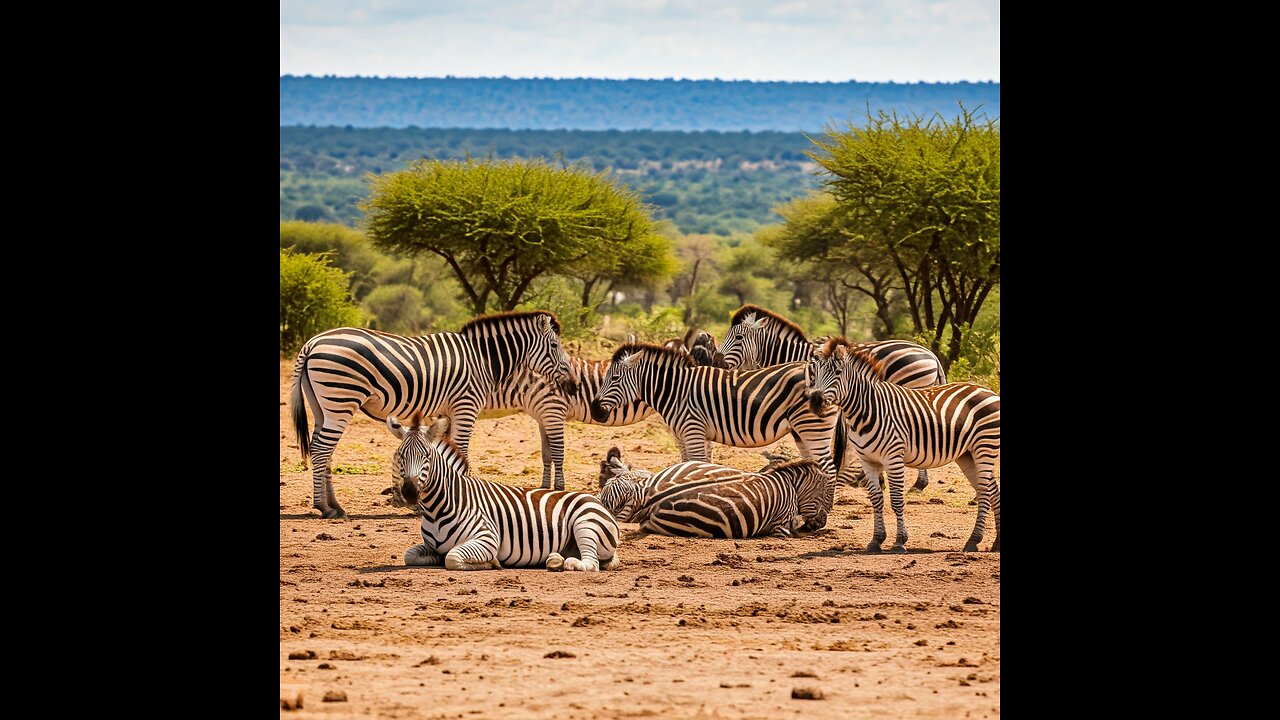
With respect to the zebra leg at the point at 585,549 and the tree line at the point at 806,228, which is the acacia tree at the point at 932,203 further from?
the zebra leg at the point at 585,549

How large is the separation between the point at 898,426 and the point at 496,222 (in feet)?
38.6

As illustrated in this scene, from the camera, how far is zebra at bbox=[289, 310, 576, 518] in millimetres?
9977

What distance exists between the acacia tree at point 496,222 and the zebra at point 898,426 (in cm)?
1113

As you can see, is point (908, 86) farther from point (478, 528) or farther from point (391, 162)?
point (478, 528)

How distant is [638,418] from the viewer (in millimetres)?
10695

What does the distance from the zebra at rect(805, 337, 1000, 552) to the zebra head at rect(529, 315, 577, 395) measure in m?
2.71

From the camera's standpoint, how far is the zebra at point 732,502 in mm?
8672

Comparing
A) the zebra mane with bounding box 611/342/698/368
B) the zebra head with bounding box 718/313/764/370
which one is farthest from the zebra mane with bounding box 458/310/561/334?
the zebra head with bounding box 718/313/764/370

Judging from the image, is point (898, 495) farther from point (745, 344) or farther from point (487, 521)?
point (745, 344)

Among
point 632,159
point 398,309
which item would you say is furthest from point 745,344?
point 632,159

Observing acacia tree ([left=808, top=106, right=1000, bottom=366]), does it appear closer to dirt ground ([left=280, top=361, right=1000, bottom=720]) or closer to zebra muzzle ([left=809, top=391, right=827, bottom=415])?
dirt ground ([left=280, top=361, right=1000, bottom=720])
